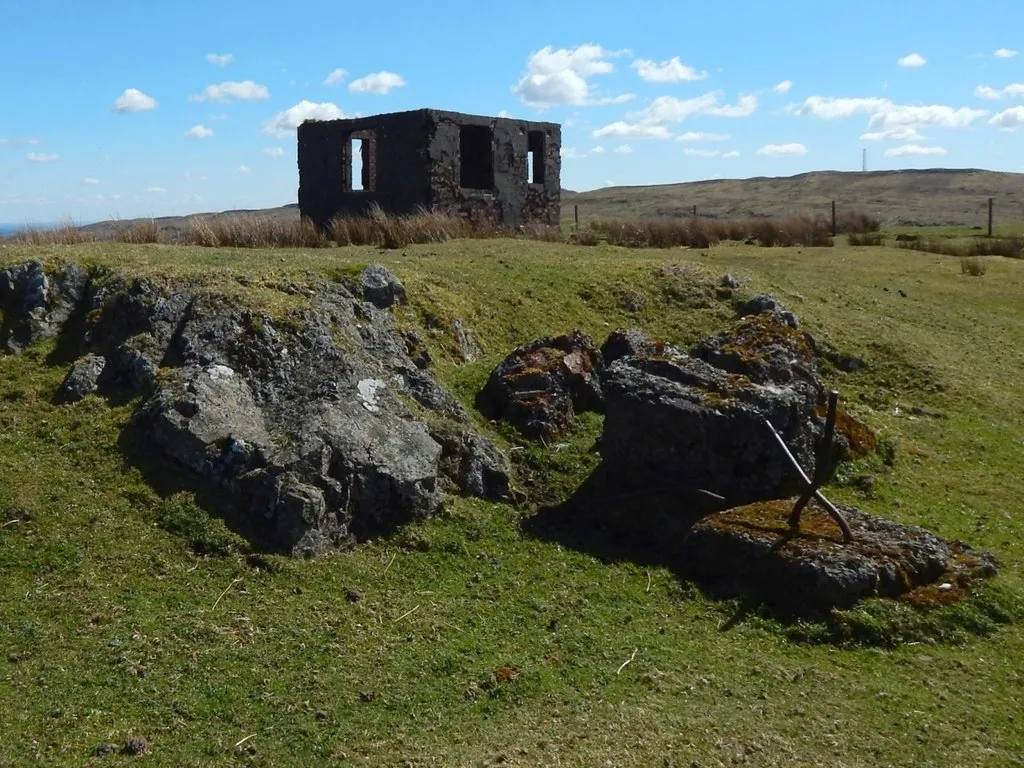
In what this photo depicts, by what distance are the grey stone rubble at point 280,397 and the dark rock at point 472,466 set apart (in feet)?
0.04

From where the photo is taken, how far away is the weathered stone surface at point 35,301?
928 cm

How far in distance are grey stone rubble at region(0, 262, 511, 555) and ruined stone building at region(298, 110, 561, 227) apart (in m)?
12.0

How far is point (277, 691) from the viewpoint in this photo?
5.41 metres

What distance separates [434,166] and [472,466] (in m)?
14.1

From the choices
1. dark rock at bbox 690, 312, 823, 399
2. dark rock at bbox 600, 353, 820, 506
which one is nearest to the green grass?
dark rock at bbox 600, 353, 820, 506

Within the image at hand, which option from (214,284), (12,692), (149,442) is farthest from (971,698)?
(214,284)

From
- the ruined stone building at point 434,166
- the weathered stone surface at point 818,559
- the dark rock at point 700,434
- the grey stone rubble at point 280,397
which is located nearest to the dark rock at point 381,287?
the grey stone rubble at point 280,397

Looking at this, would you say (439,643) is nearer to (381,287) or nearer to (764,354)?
(764,354)

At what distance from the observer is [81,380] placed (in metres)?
8.41

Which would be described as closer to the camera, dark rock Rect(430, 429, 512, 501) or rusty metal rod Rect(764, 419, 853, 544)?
rusty metal rod Rect(764, 419, 853, 544)

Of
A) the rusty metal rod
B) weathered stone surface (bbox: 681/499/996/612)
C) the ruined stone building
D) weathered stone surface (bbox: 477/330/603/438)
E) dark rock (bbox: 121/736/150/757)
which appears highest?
the ruined stone building

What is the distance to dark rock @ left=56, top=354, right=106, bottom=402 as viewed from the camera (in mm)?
8336

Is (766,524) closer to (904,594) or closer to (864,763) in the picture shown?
(904,594)

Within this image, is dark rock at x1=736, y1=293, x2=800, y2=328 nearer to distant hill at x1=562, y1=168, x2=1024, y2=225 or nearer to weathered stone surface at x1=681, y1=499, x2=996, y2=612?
weathered stone surface at x1=681, y1=499, x2=996, y2=612
